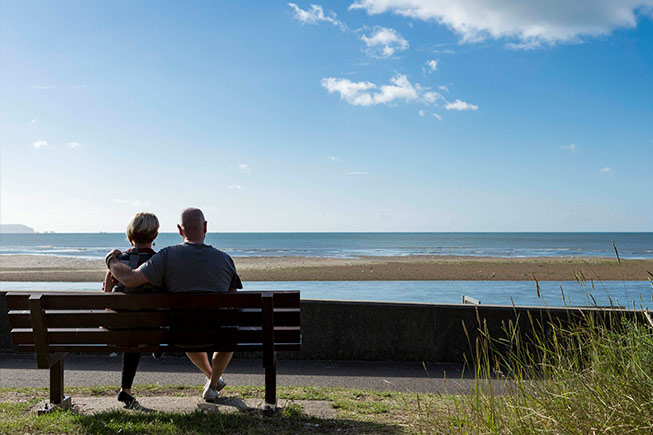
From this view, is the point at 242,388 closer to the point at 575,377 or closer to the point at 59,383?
the point at 59,383

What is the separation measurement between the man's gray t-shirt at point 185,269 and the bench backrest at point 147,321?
0.78 feet

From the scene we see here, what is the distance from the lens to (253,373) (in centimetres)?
632

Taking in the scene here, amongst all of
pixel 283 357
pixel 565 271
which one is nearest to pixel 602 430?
pixel 283 357

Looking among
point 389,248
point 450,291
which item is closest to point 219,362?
point 450,291

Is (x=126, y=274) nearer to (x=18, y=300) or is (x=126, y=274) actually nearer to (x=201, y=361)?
(x=18, y=300)

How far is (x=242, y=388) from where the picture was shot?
526cm

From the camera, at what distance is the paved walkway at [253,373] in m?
Answer: 5.80

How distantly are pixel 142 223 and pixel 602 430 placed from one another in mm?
3385

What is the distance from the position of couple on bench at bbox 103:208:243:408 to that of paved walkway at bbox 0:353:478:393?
53.0 inches

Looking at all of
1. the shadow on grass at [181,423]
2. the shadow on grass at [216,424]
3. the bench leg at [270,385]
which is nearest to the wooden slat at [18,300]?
the shadow on grass at [181,423]

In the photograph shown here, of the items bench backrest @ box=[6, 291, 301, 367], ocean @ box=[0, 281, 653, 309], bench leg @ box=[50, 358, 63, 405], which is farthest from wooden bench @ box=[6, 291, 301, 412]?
ocean @ box=[0, 281, 653, 309]

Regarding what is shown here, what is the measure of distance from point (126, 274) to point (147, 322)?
1.30 ft

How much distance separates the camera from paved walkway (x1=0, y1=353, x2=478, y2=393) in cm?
580

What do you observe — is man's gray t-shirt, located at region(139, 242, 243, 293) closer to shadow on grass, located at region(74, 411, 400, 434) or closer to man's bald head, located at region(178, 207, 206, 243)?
man's bald head, located at region(178, 207, 206, 243)
